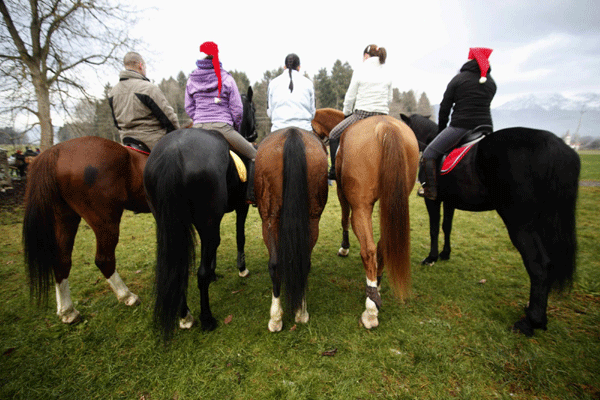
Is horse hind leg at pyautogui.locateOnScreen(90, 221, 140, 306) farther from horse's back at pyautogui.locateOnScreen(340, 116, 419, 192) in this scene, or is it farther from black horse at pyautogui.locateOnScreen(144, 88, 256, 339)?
horse's back at pyautogui.locateOnScreen(340, 116, 419, 192)

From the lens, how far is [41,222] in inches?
109

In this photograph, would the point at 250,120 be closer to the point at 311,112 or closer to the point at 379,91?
the point at 311,112

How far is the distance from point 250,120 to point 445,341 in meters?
4.13

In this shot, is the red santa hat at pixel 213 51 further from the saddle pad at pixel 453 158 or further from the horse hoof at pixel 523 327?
the horse hoof at pixel 523 327

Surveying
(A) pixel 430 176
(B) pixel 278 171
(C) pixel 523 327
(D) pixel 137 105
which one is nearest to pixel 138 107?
(D) pixel 137 105

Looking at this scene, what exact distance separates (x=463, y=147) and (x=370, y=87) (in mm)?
1498

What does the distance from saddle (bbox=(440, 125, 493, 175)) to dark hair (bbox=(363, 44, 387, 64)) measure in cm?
157

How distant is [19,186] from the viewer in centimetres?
1116

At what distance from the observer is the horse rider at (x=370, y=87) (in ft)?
10.8

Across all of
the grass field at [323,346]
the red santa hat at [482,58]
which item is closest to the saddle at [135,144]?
the grass field at [323,346]

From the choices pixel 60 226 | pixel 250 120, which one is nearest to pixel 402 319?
pixel 250 120

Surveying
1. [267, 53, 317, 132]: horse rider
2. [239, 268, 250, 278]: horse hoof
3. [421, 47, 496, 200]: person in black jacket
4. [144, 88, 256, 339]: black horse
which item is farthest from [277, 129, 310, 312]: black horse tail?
[421, 47, 496, 200]: person in black jacket

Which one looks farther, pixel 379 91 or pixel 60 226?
pixel 379 91

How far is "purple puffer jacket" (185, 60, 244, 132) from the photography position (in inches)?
125
